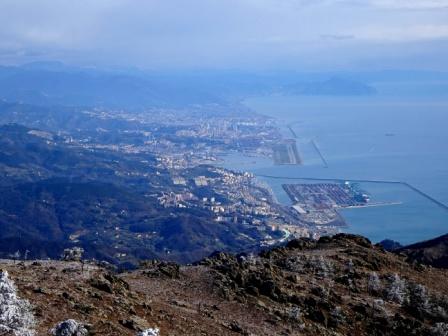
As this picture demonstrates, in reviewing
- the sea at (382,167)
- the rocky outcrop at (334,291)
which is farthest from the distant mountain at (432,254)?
→ the sea at (382,167)

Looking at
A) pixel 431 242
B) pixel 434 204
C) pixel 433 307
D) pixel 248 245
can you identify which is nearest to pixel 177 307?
pixel 433 307

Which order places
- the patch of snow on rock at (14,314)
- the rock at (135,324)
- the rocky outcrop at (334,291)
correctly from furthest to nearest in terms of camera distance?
the rocky outcrop at (334,291) < the rock at (135,324) < the patch of snow on rock at (14,314)

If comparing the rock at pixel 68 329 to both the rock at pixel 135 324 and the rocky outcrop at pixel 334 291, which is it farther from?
the rocky outcrop at pixel 334 291

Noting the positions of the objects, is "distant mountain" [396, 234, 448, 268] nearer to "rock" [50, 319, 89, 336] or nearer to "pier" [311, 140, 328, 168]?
"rock" [50, 319, 89, 336]

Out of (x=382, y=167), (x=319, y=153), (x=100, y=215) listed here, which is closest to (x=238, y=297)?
(x=100, y=215)

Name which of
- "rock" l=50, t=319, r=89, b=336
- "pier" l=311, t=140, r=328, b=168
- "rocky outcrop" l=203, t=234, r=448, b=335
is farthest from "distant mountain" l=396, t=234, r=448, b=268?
"pier" l=311, t=140, r=328, b=168
